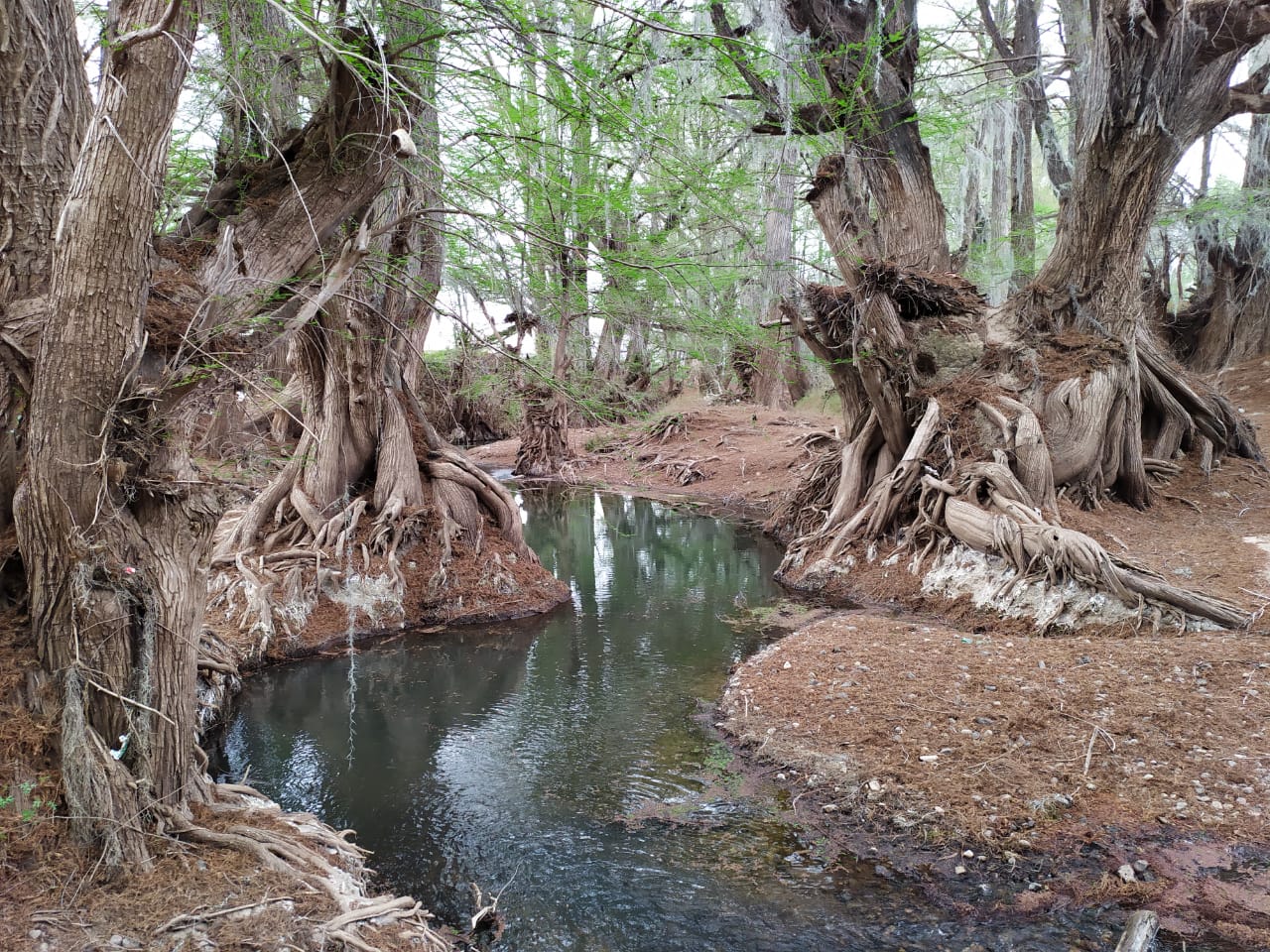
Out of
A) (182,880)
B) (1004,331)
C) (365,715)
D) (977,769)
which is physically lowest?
(365,715)

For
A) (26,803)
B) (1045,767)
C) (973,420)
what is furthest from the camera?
(973,420)

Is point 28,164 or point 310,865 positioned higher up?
point 28,164

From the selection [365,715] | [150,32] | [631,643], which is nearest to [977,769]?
[631,643]

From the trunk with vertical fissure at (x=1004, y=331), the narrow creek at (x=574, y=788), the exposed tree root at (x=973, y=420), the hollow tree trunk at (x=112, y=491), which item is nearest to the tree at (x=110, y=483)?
the hollow tree trunk at (x=112, y=491)

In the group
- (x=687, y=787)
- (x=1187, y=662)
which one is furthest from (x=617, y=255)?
(x=1187, y=662)

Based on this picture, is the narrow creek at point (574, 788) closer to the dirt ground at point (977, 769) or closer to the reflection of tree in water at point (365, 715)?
the reflection of tree in water at point (365, 715)

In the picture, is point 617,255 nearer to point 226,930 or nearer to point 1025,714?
point 226,930

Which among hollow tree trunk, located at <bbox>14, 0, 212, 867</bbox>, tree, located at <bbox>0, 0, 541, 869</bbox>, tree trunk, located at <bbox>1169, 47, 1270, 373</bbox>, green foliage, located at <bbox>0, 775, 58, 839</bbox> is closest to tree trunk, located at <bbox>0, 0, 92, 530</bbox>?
tree, located at <bbox>0, 0, 541, 869</bbox>

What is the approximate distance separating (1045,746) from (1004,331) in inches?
271

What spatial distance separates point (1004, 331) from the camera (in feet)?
33.7

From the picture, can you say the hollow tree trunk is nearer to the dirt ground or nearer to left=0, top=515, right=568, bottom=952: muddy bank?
left=0, top=515, right=568, bottom=952: muddy bank

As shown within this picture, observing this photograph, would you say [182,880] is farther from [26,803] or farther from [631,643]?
[631,643]

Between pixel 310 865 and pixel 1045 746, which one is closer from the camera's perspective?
pixel 310 865

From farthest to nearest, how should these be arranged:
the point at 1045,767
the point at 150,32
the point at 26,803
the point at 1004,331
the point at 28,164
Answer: the point at 1004,331 < the point at 1045,767 < the point at 28,164 < the point at 26,803 < the point at 150,32
